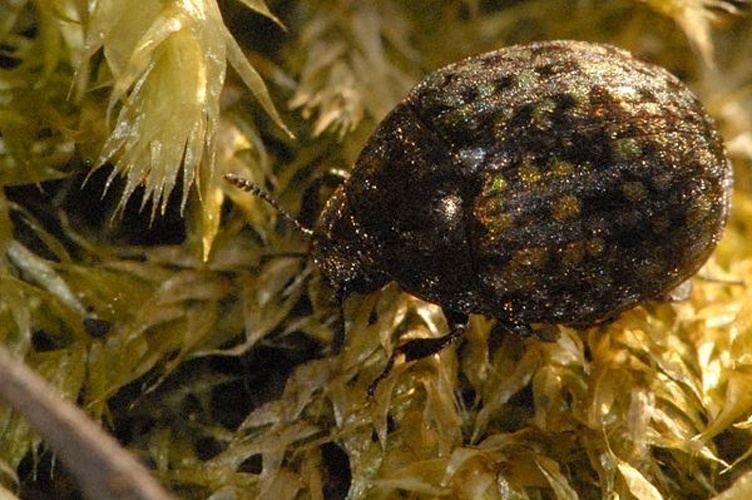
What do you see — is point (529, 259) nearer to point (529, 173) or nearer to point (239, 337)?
point (529, 173)

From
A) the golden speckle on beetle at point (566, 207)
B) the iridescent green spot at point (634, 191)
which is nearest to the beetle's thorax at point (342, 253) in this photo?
the golden speckle on beetle at point (566, 207)

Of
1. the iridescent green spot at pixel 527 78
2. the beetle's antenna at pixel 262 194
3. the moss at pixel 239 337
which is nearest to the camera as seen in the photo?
the moss at pixel 239 337

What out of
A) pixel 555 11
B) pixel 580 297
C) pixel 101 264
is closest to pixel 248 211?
pixel 101 264

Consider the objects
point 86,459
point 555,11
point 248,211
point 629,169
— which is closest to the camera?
point 86,459

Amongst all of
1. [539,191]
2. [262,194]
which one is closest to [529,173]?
[539,191]

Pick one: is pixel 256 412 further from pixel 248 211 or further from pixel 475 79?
pixel 475 79

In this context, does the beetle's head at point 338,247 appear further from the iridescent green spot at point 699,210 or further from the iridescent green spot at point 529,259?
the iridescent green spot at point 699,210
